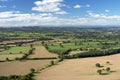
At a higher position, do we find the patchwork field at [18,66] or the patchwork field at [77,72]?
the patchwork field at [18,66]

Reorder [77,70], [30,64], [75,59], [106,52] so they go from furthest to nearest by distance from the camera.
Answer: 1. [106,52]
2. [75,59]
3. [30,64]
4. [77,70]

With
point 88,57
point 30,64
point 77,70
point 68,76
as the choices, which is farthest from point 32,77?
point 88,57

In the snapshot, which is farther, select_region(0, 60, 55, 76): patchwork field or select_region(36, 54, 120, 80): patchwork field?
select_region(0, 60, 55, 76): patchwork field

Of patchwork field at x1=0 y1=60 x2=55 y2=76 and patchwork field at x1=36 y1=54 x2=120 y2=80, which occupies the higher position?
patchwork field at x1=0 y1=60 x2=55 y2=76

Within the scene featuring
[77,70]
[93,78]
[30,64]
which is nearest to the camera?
[93,78]

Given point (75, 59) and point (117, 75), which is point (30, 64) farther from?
point (117, 75)

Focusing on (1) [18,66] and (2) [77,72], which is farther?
(1) [18,66]

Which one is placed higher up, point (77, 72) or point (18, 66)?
point (18, 66)

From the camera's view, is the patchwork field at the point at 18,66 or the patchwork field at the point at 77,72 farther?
the patchwork field at the point at 18,66
